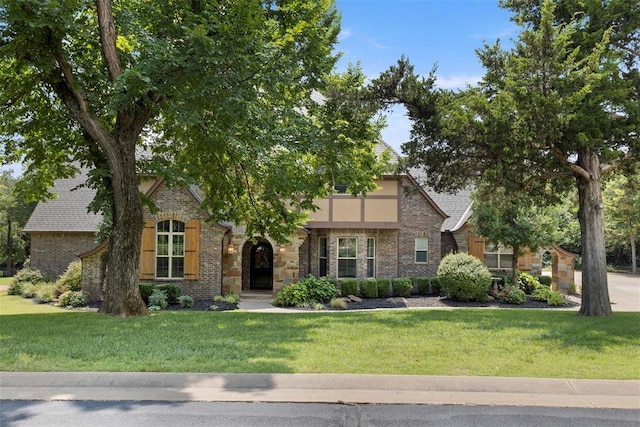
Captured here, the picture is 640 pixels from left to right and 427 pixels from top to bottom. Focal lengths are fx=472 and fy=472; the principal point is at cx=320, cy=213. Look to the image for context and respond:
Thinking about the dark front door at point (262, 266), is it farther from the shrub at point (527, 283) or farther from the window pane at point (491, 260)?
the shrub at point (527, 283)

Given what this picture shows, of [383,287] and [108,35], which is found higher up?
[108,35]

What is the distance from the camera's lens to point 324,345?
7.41m

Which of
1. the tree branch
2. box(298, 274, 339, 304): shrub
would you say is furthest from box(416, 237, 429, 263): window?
the tree branch

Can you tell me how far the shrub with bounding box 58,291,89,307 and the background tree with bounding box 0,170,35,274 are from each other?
1803 centimetres

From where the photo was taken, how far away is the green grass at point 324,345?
6.11 meters

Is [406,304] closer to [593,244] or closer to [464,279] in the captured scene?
[464,279]

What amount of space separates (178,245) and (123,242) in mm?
8484

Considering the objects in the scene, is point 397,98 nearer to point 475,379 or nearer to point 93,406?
point 475,379

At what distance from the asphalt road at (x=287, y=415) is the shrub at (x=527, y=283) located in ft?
56.7

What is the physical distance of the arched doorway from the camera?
2219 centimetres

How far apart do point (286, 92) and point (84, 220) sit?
16.2 metres

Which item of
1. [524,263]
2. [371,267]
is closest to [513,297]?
[524,263]

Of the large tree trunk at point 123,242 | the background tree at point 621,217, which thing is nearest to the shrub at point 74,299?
the large tree trunk at point 123,242

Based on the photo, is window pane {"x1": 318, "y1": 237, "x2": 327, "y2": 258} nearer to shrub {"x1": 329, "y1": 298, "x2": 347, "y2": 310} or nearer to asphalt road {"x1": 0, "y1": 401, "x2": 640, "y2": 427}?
shrub {"x1": 329, "y1": 298, "x2": 347, "y2": 310}
